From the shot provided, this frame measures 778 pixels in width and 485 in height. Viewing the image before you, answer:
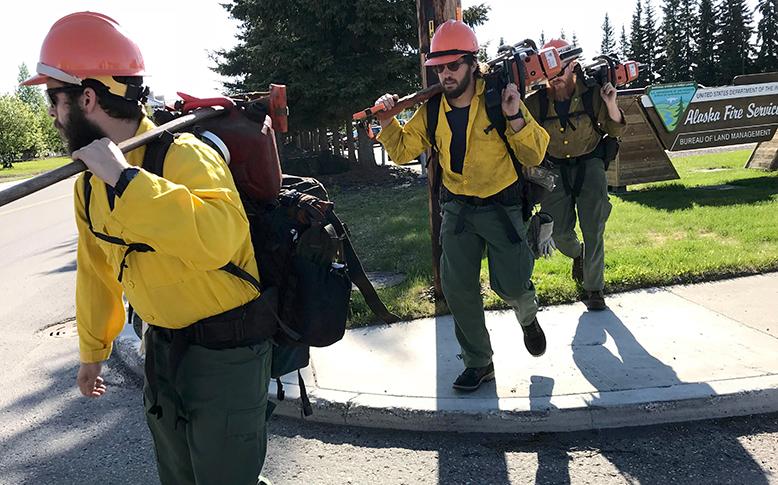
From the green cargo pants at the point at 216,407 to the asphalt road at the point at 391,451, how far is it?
4.26 feet

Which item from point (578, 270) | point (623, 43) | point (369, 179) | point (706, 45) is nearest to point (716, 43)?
point (706, 45)

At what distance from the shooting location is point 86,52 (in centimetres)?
186

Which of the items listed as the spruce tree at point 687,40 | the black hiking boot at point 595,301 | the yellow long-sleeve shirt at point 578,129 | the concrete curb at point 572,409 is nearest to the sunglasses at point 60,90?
the concrete curb at point 572,409

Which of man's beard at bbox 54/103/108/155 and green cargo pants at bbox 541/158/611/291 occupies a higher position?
man's beard at bbox 54/103/108/155

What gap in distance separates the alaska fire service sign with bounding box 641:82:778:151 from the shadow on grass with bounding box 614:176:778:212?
2.50ft

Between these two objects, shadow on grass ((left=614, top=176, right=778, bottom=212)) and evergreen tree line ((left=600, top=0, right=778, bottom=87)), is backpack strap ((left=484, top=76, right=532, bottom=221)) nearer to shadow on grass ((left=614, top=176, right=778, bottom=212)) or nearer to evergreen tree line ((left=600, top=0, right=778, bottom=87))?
shadow on grass ((left=614, top=176, right=778, bottom=212))

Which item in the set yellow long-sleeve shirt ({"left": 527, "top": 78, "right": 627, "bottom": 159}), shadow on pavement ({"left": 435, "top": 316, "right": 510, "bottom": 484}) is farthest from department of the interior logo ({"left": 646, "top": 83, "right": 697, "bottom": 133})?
shadow on pavement ({"left": 435, "top": 316, "right": 510, "bottom": 484})

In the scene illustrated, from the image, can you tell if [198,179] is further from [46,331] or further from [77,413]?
[46,331]

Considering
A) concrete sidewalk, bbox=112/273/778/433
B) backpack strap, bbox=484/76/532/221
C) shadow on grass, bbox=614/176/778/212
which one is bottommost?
shadow on grass, bbox=614/176/778/212

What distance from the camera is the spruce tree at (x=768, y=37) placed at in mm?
65000

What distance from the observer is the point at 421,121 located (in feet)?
12.7

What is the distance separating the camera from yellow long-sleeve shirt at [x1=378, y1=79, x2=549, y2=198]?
3.47 metres

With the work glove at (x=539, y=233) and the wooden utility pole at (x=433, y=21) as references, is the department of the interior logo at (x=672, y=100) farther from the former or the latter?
the work glove at (x=539, y=233)

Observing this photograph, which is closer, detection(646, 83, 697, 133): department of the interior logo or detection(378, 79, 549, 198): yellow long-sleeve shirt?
detection(378, 79, 549, 198): yellow long-sleeve shirt
